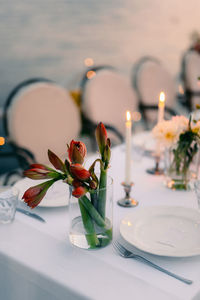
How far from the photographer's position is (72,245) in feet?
3.12

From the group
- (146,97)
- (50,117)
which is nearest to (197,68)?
(146,97)

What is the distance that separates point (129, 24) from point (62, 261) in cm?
297

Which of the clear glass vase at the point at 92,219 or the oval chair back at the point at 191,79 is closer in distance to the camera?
the clear glass vase at the point at 92,219

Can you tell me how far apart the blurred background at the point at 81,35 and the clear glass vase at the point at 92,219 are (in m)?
1.96

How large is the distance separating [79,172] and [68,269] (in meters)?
0.23

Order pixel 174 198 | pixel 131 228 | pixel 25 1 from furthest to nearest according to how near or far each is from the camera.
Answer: pixel 25 1 < pixel 174 198 < pixel 131 228

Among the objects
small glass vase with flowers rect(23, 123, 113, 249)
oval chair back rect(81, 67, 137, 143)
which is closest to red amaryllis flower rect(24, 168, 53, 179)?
small glass vase with flowers rect(23, 123, 113, 249)

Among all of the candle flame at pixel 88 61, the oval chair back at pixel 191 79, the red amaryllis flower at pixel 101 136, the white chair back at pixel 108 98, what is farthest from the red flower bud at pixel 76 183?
the oval chair back at pixel 191 79

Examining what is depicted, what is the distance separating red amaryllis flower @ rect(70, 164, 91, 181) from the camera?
0.83 meters

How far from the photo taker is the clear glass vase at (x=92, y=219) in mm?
897

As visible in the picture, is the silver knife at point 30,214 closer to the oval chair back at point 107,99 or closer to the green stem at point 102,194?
the green stem at point 102,194

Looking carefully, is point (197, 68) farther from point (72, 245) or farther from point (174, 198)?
point (72, 245)

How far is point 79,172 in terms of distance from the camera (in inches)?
32.6

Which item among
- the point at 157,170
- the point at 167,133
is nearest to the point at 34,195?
the point at 167,133
